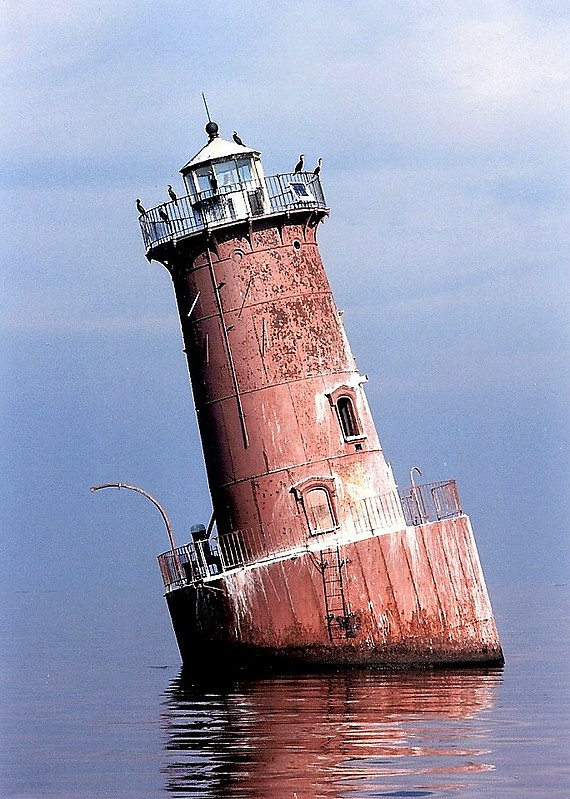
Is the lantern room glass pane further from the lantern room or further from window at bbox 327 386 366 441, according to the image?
window at bbox 327 386 366 441

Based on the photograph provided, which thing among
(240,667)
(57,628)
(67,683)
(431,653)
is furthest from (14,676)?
(57,628)

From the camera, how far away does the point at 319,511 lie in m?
33.4

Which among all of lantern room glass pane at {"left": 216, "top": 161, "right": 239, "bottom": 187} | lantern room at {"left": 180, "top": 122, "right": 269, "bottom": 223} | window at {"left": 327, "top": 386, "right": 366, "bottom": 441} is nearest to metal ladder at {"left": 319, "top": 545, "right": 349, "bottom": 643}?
window at {"left": 327, "top": 386, "right": 366, "bottom": 441}

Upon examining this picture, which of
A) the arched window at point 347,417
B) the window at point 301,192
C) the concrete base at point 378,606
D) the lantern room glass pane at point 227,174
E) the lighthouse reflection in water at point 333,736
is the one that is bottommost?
the lighthouse reflection in water at point 333,736

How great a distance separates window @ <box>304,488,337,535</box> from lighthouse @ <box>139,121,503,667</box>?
0.13ft

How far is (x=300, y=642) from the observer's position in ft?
105

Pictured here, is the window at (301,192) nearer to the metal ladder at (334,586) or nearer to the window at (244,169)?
the window at (244,169)

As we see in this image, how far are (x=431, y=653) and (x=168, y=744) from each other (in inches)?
340

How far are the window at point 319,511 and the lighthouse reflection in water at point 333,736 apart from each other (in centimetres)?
307

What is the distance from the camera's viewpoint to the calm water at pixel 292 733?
2055 centimetres

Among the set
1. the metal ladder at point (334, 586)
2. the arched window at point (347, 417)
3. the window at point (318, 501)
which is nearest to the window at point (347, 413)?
the arched window at point (347, 417)

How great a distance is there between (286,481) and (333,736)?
34.0ft

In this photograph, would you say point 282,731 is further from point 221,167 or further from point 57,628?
point 57,628

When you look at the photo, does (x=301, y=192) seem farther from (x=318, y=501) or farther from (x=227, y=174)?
(x=318, y=501)
